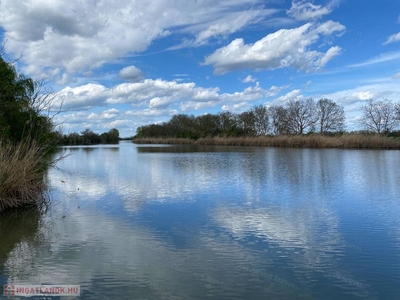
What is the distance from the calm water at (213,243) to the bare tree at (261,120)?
33.9m

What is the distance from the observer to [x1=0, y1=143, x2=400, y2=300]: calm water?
11.6 feet

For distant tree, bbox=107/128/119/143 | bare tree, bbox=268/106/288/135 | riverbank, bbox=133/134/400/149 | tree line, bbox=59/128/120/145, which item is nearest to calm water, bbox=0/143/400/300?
riverbank, bbox=133/134/400/149

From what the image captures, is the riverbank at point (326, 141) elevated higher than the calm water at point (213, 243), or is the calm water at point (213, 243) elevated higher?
the riverbank at point (326, 141)

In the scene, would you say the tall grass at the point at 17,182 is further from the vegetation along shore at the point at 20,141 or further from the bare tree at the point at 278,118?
the bare tree at the point at 278,118

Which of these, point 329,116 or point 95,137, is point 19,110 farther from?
point 95,137

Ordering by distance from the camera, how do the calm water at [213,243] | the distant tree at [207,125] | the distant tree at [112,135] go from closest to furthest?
the calm water at [213,243]
the distant tree at [207,125]
the distant tree at [112,135]

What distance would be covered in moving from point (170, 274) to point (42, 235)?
2.53 m

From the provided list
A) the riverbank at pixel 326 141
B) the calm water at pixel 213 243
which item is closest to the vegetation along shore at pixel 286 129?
the riverbank at pixel 326 141

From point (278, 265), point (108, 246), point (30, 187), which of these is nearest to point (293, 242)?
point (278, 265)

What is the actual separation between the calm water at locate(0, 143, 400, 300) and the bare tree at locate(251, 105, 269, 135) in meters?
33.9

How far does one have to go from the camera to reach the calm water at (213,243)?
3523 mm

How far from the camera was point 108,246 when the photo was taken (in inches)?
185

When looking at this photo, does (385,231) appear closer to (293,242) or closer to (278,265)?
(293,242)

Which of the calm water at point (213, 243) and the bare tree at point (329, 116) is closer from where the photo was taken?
the calm water at point (213, 243)
